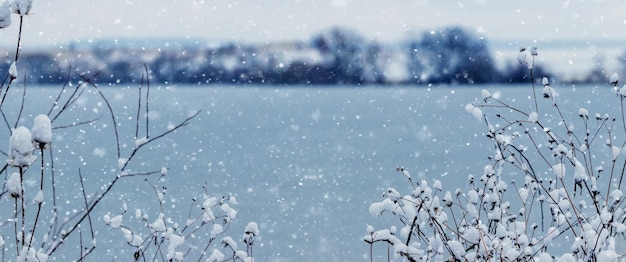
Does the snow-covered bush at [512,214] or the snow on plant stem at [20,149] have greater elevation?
the snow on plant stem at [20,149]

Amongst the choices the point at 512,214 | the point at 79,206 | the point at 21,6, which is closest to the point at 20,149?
the point at 21,6

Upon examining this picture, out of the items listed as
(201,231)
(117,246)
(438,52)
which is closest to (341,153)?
(201,231)

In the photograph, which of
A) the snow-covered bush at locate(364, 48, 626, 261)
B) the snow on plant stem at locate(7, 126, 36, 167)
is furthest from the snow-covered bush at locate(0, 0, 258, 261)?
the snow-covered bush at locate(364, 48, 626, 261)

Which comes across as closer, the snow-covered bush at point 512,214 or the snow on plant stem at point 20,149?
the snow on plant stem at point 20,149

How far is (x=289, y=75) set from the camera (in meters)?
39.2

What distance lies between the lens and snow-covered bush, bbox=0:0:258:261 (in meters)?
1.54

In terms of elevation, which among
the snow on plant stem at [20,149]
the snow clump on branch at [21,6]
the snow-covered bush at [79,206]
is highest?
the snow clump on branch at [21,6]

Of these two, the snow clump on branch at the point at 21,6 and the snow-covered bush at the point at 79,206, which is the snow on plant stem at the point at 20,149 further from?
the snow clump on branch at the point at 21,6

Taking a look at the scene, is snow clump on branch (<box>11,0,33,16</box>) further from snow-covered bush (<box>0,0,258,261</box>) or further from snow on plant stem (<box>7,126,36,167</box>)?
snow on plant stem (<box>7,126,36,167</box>)

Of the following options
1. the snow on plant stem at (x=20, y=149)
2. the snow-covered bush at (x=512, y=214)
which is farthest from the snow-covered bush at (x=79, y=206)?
the snow-covered bush at (x=512, y=214)

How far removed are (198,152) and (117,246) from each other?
7.46 metres

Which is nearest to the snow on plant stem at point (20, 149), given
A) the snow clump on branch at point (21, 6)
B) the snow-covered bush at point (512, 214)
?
the snow clump on branch at point (21, 6)

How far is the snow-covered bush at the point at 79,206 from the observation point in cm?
154

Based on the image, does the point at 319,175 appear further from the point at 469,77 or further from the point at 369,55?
the point at 469,77
